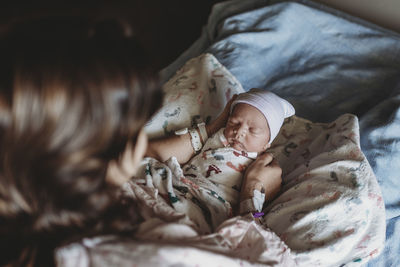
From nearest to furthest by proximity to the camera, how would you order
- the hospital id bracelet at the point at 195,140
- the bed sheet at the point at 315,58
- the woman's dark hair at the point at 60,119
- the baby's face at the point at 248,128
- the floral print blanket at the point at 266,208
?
the woman's dark hair at the point at 60,119, the floral print blanket at the point at 266,208, the baby's face at the point at 248,128, the hospital id bracelet at the point at 195,140, the bed sheet at the point at 315,58

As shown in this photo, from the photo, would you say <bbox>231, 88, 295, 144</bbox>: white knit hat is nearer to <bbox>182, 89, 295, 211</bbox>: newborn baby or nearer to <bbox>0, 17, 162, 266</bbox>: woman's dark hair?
<bbox>182, 89, 295, 211</bbox>: newborn baby

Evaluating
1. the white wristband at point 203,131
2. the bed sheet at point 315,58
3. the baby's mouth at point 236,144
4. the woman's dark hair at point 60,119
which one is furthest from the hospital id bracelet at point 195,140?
the woman's dark hair at point 60,119

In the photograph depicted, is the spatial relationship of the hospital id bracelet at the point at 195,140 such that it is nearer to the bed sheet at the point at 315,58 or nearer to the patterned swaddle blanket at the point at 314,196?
the patterned swaddle blanket at the point at 314,196

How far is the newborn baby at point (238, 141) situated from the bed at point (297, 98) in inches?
5.6

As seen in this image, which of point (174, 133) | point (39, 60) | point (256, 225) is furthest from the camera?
point (174, 133)

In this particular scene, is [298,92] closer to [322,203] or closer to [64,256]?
[322,203]

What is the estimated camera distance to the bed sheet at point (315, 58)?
1338 millimetres

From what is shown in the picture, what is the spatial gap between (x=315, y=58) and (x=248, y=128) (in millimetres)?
617

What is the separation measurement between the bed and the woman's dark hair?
0.09m

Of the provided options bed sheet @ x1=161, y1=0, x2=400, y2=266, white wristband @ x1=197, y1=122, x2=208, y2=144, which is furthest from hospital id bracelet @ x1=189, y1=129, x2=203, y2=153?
bed sheet @ x1=161, y1=0, x2=400, y2=266

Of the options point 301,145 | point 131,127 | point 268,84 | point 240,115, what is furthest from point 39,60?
point 268,84

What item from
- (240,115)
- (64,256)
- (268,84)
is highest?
(64,256)

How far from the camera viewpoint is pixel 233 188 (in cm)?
111

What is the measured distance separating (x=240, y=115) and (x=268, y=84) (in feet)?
1.40
